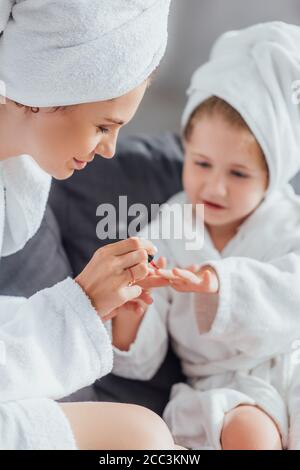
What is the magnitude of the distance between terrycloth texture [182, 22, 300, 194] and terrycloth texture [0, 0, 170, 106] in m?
0.32

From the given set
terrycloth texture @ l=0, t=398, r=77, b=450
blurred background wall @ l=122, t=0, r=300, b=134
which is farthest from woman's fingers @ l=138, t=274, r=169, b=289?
blurred background wall @ l=122, t=0, r=300, b=134

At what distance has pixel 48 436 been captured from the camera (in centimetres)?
72

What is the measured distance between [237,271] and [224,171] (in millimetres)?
167

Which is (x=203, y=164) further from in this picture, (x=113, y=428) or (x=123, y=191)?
(x=113, y=428)

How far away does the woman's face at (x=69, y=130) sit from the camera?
0.78 m

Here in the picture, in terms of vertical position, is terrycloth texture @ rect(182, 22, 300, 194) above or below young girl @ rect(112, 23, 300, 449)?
above

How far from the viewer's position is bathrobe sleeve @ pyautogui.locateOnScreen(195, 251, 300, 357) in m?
0.96

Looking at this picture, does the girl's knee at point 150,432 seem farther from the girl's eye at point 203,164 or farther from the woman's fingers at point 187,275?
the girl's eye at point 203,164

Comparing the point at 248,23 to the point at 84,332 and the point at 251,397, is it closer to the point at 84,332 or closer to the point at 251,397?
the point at 251,397

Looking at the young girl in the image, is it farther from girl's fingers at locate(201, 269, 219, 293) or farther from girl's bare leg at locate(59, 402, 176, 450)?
girl's bare leg at locate(59, 402, 176, 450)

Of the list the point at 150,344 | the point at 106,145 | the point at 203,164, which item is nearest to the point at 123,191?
the point at 203,164

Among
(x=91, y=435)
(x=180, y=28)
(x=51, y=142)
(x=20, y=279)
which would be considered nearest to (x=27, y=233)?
(x=20, y=279)

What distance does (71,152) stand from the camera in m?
0.81

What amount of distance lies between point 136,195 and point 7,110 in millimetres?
435
